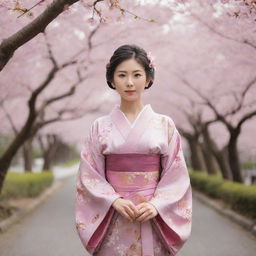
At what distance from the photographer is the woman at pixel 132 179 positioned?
326 centimetres

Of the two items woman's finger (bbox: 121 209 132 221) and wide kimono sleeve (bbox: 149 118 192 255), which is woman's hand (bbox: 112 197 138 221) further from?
wide kimono sleeve (bbox: 149 118 192 255)

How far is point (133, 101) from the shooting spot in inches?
135

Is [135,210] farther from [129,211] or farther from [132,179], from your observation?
[132,179]

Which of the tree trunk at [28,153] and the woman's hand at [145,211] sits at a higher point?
the woman's hand at [145,211]

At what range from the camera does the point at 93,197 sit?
332 centimetres

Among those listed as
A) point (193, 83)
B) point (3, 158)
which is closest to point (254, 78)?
point (193, 83)

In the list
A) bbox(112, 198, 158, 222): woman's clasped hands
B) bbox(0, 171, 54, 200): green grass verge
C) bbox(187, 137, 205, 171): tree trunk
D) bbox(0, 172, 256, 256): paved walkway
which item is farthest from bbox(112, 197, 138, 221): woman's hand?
bbox(187, 137, 205, 171): tree trunk

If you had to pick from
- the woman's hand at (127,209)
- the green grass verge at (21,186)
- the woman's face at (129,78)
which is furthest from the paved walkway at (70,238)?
the woman's face at (129,78)

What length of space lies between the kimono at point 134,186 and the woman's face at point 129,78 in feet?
0.45

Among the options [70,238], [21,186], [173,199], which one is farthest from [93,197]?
[21,186]

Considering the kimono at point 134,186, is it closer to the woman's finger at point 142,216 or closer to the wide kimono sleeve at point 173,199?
the wide kimono sleeve at point 173,199

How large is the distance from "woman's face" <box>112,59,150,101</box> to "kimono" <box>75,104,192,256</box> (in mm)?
138

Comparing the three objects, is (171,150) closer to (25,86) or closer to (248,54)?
(248,54)

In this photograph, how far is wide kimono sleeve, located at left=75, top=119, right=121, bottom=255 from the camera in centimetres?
329
